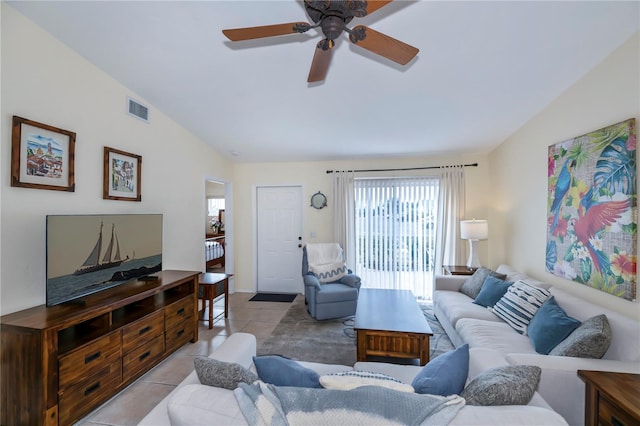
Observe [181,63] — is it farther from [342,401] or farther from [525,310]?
[525,310]

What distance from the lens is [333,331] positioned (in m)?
3.23

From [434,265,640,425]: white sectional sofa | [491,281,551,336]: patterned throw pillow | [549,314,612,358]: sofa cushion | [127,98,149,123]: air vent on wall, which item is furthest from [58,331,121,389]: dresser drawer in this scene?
[491,281,551,336]: patterned throw pillow

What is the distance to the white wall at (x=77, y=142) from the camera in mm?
1795

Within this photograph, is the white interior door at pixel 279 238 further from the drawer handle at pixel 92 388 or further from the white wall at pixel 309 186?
the drawer handle at pixel 92 388

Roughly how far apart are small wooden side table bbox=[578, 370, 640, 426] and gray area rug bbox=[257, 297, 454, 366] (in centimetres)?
137

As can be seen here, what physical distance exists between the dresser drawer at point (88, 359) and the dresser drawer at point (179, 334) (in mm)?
568

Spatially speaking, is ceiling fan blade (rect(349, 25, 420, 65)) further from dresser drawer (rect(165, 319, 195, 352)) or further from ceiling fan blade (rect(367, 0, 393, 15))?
dresser drawer (rect(165, 319, 195, 352))

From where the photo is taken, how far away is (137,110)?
9.15 ft

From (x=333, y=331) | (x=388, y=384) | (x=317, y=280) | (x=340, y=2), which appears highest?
(x=340, y=2)

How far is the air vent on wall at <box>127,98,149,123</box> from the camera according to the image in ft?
8.86

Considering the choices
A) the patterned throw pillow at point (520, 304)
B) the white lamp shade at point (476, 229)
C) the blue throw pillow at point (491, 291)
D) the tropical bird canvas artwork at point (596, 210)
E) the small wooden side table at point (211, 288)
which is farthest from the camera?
the white lamp shade at point (476, 229)

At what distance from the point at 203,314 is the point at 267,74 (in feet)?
10.6

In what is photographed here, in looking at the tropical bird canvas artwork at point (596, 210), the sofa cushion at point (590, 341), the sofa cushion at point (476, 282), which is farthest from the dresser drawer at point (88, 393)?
the tropical bird canvas artwork at point (596, 210)

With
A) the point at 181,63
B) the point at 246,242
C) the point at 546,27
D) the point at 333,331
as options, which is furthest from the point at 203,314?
the point at 546,27
